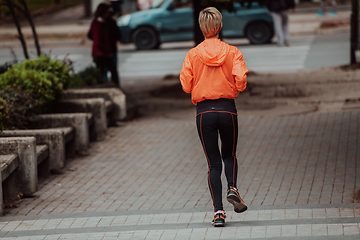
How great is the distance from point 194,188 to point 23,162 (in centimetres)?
192

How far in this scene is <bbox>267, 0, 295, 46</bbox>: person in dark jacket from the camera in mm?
18734

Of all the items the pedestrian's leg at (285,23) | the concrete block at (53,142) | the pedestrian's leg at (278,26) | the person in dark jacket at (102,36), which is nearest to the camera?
the concrete block at (53,142)

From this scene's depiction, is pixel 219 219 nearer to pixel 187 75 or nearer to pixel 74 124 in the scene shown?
pixel 187 75

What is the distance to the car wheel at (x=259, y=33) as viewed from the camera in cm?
2095

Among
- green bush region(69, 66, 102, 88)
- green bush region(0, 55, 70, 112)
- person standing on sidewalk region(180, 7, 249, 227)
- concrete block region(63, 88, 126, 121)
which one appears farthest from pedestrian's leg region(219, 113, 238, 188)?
green bush region(69, 66, 102, 88)

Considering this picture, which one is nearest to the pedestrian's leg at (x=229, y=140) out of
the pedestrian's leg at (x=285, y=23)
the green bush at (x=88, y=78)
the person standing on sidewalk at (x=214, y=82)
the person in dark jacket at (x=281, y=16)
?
the person standing on sidewalk at (x=214, y=82)

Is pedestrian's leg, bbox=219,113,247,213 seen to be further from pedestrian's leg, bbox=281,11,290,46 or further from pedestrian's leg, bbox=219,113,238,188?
pedestrian's leg, bbox=281,11,290,46

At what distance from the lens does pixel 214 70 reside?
15.8 feet

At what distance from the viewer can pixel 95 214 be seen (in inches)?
221

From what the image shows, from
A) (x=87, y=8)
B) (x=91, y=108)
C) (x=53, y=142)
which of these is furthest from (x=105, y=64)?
(x=87, y=8)

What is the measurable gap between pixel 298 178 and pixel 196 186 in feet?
3.82

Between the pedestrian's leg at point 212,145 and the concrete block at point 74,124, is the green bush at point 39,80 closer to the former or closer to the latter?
the concrete block at point 74,124


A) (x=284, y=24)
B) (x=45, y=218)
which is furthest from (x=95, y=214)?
(x=284, y=24)

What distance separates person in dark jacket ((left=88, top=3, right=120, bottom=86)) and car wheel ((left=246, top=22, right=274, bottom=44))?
9908mm
